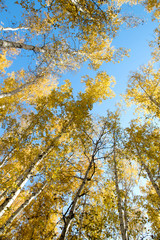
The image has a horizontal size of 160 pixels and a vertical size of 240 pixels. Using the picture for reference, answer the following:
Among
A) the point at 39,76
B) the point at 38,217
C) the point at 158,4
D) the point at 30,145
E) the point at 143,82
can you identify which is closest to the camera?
the point at 30,145

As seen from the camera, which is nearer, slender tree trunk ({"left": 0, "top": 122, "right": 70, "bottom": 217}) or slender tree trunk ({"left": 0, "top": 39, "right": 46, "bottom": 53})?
slender tree trunk ({"left": 0, "top": 39, "right": 46, "bottom": 53})

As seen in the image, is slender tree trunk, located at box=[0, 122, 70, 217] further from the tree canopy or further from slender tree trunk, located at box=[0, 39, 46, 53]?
slender tree trunk, located at box=[0, 39, 46, 53]

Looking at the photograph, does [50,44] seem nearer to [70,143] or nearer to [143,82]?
[70,143]

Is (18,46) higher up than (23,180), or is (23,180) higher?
(18,46)

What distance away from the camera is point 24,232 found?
258 inches

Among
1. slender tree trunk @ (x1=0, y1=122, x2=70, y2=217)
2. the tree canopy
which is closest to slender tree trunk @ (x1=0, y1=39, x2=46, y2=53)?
the tree canopy

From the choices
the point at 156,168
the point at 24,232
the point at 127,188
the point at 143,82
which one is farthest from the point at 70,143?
the point at 143,82

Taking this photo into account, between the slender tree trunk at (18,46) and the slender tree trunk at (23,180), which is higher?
the slender tree trunk at (18,46)

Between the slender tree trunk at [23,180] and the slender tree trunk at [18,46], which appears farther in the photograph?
the slender tree trunk at [23,180]

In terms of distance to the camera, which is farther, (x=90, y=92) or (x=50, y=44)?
(x=90, y=92)

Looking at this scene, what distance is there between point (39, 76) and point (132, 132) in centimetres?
825

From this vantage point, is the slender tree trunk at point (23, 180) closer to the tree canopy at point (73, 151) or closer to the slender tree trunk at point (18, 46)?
the tree canopy at point (73, 151)

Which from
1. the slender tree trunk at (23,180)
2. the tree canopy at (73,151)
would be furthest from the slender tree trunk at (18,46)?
the slender tree trunk at (23,180)

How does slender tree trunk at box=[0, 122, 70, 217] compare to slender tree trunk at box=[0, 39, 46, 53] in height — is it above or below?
below
